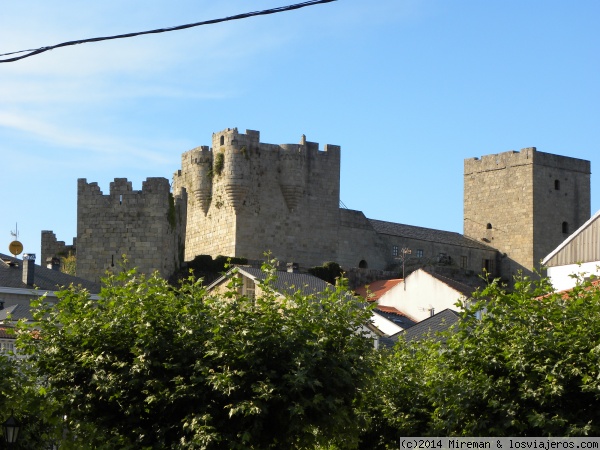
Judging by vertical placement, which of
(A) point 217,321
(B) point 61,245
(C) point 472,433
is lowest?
(C) point 472,433

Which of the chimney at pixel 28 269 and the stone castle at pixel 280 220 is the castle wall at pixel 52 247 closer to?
the stone castle at pixel 280 220

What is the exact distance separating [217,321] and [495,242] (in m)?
61.7

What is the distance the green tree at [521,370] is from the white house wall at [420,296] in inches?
1203

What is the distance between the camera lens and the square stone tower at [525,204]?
85.8 m

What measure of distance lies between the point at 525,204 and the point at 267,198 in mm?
22410

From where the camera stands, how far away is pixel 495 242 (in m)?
87.5

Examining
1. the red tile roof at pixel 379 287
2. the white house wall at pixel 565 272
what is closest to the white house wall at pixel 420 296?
the red tile roof at pixel 379 287

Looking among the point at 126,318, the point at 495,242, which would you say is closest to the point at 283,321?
the point at 126,318

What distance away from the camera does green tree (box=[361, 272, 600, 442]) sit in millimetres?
25141

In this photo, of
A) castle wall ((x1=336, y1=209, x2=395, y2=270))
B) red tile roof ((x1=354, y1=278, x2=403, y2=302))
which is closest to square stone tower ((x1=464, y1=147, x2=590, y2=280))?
castle wall ((x1=336, y1=209, x2=395, y2=270))

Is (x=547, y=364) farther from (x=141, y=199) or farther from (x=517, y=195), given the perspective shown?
(x=517, y=195)

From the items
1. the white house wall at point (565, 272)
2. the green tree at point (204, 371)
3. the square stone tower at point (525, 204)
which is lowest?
the green tree at point (204, 371)

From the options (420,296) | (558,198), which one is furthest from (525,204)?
(420,296)

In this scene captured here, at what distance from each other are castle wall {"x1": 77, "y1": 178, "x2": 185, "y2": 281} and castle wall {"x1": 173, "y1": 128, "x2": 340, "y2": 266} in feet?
13.7
